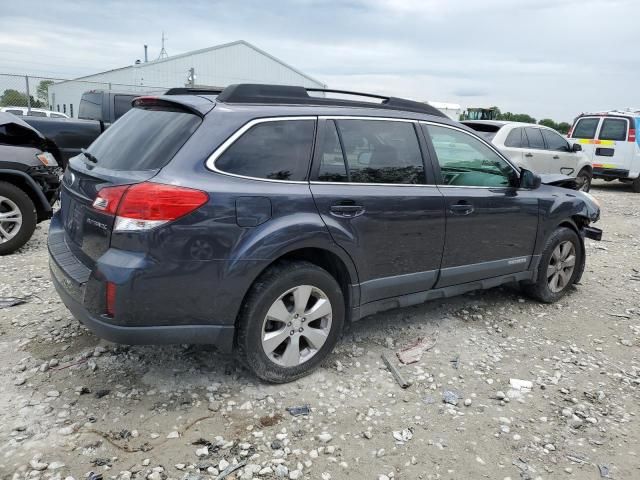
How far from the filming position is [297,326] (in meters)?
3.19

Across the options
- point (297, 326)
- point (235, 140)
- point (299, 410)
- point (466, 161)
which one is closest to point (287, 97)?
point (235, 140)

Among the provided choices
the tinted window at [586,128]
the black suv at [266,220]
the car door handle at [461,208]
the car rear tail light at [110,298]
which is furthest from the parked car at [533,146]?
the car rear tail light at [110,298]

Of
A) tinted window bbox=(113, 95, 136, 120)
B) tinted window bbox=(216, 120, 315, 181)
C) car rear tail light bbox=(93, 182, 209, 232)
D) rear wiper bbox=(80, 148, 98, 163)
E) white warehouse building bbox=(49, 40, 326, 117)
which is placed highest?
white warehouse building bbox=(49, 40, 326, 117)

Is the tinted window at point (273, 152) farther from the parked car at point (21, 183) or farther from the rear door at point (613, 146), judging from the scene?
the rear door at point (613, 146)

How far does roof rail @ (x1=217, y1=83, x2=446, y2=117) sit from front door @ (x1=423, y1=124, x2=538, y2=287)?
0.37 m

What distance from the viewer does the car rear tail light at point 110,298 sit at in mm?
2643

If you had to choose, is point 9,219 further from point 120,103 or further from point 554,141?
point 554,141

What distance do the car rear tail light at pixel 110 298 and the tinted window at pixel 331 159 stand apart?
134cm

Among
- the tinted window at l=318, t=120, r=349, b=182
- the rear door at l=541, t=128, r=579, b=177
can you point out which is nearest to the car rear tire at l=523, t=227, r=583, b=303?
the tinted window at l=318, t=120, r=349, b=182

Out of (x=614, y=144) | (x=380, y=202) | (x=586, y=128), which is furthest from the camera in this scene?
(x=586, y=128)

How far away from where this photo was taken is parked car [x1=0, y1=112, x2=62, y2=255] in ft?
18.0

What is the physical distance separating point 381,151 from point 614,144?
12608mm

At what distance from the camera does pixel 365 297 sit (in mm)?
3504

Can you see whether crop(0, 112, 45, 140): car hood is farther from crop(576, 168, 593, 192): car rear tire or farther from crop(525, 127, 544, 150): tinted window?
crop(576, 168, 593, 192): car rear tire
